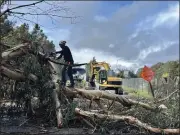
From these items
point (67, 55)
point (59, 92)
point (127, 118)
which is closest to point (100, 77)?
point (67, 55)

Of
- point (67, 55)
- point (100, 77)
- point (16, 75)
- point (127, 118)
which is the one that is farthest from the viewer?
point (100, 77)

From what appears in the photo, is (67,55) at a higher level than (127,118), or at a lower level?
higher

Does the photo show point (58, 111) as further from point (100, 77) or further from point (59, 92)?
point (100, 77)

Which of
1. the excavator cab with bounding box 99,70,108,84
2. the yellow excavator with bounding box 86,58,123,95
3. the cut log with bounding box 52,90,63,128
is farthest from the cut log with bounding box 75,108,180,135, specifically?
the excavator cab with bounding box 99,70,108,84

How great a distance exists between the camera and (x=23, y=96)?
35.2ft

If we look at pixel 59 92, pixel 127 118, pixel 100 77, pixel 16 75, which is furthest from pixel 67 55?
pixel 100 77

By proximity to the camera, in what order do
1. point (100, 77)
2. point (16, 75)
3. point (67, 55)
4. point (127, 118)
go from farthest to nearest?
point (100, 77) → point (67, 55) → point (16, 75) → point (127, 118)

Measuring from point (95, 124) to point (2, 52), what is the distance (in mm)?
2913

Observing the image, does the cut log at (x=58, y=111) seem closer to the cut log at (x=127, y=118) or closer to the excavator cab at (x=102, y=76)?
the cut log at (x=127, y=118)

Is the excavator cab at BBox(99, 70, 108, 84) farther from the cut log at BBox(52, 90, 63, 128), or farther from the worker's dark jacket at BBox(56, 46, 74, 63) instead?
the cut log at BBox(52, 90, 63, 128)

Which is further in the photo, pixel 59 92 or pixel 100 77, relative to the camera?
pixel 100 77

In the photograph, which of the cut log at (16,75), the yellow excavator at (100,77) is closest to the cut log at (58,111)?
the cut log at (16,75)

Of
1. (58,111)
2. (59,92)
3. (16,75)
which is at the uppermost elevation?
(16,75)

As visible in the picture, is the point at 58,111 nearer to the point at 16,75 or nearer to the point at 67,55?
the point at 16,75
